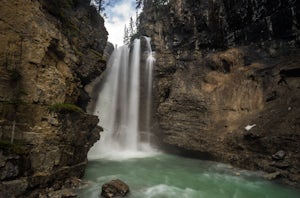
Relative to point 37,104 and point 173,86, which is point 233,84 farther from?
point 37,104

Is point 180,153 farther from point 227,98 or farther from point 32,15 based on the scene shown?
point 32,15

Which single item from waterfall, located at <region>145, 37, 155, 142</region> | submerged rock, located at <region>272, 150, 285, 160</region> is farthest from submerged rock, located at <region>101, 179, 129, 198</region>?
waterfall, located at <region>145, 37, 155, 142</region>

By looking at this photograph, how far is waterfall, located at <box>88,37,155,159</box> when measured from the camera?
24.5 metres

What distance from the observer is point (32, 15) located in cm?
1137

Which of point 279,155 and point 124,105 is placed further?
point 124,105

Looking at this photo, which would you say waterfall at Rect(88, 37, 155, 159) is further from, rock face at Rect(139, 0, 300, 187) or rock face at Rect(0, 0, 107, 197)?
rock face at Rect(0, 0, 107, 197)

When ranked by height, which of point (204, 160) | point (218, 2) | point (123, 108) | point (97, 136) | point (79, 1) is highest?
point (218, 2)

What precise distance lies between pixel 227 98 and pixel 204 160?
20.7 ft

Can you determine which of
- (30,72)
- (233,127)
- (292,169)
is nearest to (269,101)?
(233,127)

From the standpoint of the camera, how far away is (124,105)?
27.1 meters

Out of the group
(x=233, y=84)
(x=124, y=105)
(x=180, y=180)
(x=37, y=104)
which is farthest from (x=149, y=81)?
(x=37, y=104)

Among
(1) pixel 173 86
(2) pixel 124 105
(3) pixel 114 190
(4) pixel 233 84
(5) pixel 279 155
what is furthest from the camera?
(2) pixel 124 105

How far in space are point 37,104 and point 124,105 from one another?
16484mm

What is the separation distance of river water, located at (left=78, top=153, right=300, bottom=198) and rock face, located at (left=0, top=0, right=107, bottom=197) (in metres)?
1.99
